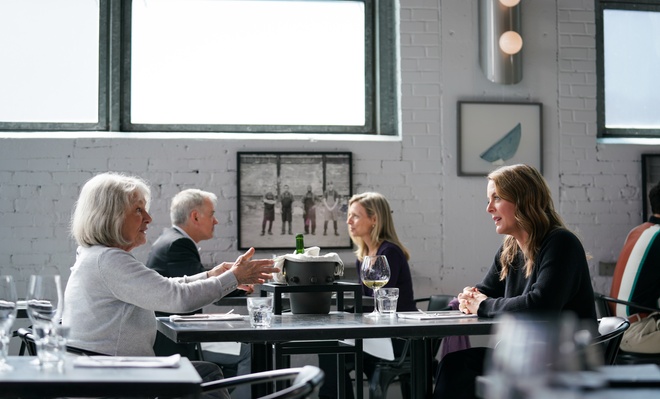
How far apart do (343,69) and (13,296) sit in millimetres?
4108

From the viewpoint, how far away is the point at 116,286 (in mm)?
2971

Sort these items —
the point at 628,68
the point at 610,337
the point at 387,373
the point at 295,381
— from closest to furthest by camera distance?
the point at 295,381
the point at 610,337
the point at 387,373
the point at 628,68

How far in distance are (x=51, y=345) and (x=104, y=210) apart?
40.8 inches

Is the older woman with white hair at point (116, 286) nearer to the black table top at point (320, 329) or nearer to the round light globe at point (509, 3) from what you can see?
the black table top at point (320, 329)

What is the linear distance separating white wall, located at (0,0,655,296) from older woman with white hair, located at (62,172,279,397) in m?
2.46

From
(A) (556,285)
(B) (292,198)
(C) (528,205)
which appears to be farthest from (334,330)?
(B) (292,198)

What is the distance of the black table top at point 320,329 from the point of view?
2.89 m

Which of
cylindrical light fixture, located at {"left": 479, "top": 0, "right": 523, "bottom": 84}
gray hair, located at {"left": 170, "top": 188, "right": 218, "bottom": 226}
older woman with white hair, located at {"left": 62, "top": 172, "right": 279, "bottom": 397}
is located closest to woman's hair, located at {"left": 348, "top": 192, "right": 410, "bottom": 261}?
gray hair, located at {"left": 170, "top": 188, "right": 218, "bottom": 226}

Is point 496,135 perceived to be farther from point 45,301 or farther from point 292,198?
point 45,301

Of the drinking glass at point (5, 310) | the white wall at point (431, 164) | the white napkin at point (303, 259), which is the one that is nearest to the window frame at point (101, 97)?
the white wall at point (431, 164)

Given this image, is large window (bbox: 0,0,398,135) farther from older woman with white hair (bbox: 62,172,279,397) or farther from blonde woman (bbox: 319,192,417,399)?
older woman with white hair (bbox: 62,172,279,397)

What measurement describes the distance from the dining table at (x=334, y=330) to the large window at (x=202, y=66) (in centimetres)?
272

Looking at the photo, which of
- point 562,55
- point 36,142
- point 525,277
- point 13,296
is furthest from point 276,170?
point 13,296

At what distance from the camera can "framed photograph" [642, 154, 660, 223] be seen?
6129 mm
